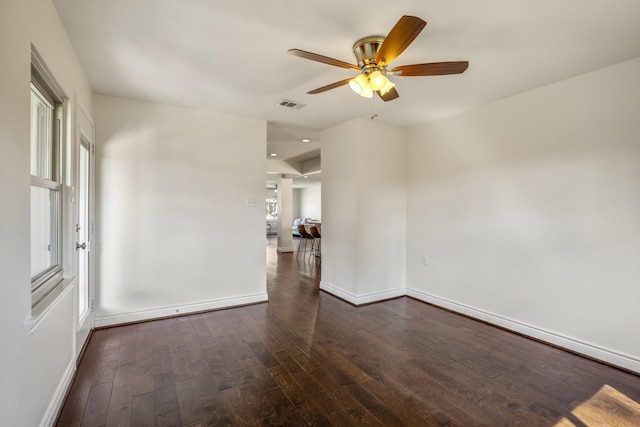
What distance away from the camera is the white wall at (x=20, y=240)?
1210 millimetres

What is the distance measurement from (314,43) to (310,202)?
1154cm

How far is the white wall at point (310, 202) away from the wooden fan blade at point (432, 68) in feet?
34.7

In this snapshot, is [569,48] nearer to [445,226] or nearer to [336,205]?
[445,226]

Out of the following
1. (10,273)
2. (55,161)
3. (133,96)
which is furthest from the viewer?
(133,96)

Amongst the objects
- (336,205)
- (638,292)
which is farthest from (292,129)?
(638,292)

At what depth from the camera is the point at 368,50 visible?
82.0 inches

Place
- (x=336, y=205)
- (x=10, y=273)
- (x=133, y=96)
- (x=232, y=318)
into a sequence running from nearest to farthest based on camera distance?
(x=10, y=273)
(x=133, y=96)
(x=232, y=318)
(x=336, y=205)

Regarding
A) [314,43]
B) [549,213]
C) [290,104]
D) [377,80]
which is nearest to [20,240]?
[314,43]

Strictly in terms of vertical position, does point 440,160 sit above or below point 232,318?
above

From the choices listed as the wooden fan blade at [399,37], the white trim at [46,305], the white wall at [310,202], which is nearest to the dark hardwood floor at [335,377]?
the white trim at [46,305]

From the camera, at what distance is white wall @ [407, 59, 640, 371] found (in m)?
2.42

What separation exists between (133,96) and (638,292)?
4.89 m

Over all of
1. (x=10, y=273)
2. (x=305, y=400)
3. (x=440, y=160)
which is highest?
(x=440, y=160)

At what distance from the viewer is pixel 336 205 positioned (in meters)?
4.29
